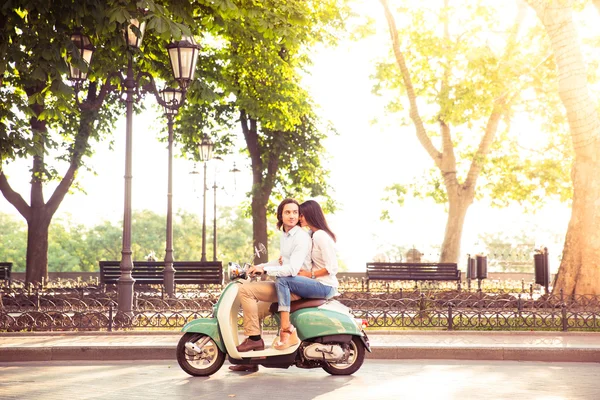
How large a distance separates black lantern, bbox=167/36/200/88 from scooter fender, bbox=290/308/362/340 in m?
7.49

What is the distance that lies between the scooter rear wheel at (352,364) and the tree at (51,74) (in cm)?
438

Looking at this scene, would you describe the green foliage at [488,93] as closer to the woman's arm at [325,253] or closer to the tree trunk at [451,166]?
the tree trunk at [451,166]

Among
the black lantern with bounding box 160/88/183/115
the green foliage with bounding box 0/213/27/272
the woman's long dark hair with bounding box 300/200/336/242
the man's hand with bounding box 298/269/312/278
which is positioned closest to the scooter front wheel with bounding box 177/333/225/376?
the man's hand with bounding box 298/269/312/278

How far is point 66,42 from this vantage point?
1319 cm

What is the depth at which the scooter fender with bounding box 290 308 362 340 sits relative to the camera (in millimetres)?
9375

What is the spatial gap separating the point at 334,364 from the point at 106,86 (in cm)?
1890

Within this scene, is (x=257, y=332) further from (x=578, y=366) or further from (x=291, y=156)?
(x=291, y=156)

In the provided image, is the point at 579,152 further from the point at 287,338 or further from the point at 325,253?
the point at 287,338

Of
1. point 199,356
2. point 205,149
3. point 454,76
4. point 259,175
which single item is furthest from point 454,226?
point 199,356

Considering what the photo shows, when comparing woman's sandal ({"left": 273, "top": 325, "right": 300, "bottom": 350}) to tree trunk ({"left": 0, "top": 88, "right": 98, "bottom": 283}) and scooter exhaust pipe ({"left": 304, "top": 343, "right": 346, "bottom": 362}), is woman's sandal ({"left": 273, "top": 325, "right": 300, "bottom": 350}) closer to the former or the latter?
scooter exhaust pipe ({"left": 304, "top": 343, "right": 346, "bottom": 362})

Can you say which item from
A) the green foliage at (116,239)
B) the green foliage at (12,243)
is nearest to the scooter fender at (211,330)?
the green foliage at (116,239)

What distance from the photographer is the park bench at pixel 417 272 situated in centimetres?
2319

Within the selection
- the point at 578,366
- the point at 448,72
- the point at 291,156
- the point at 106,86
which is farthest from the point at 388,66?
the point at 578,366

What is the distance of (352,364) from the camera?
9.67 m
